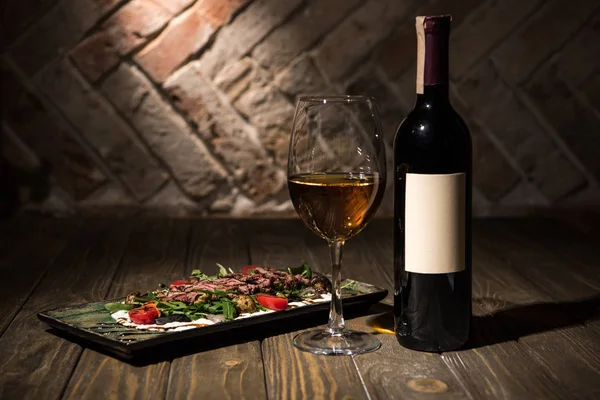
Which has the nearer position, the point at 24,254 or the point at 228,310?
the point at 228,310

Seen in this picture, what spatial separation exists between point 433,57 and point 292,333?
0.42 m

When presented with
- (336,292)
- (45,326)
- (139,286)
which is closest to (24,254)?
(139,286)

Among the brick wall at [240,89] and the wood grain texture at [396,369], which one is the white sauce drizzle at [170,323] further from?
the brick wall at [240,89]

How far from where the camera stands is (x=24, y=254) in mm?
1868

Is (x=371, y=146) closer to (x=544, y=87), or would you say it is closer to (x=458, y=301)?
(x=458, y=301)

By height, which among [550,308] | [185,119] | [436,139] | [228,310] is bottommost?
[550,308]

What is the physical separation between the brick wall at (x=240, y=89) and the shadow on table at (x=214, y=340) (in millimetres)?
1239

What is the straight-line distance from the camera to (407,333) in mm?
1137

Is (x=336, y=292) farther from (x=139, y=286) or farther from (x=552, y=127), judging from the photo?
(x=552, y=127)

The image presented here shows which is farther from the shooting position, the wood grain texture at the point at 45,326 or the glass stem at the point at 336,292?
the glass stem at the point at 336,292

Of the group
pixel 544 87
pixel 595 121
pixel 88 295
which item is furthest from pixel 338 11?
pixel 88 295

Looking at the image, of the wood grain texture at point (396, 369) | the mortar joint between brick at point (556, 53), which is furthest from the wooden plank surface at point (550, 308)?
the mortar joint between brick at point (556, 53)

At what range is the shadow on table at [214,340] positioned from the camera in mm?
1100

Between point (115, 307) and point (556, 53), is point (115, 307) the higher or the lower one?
the lower one
